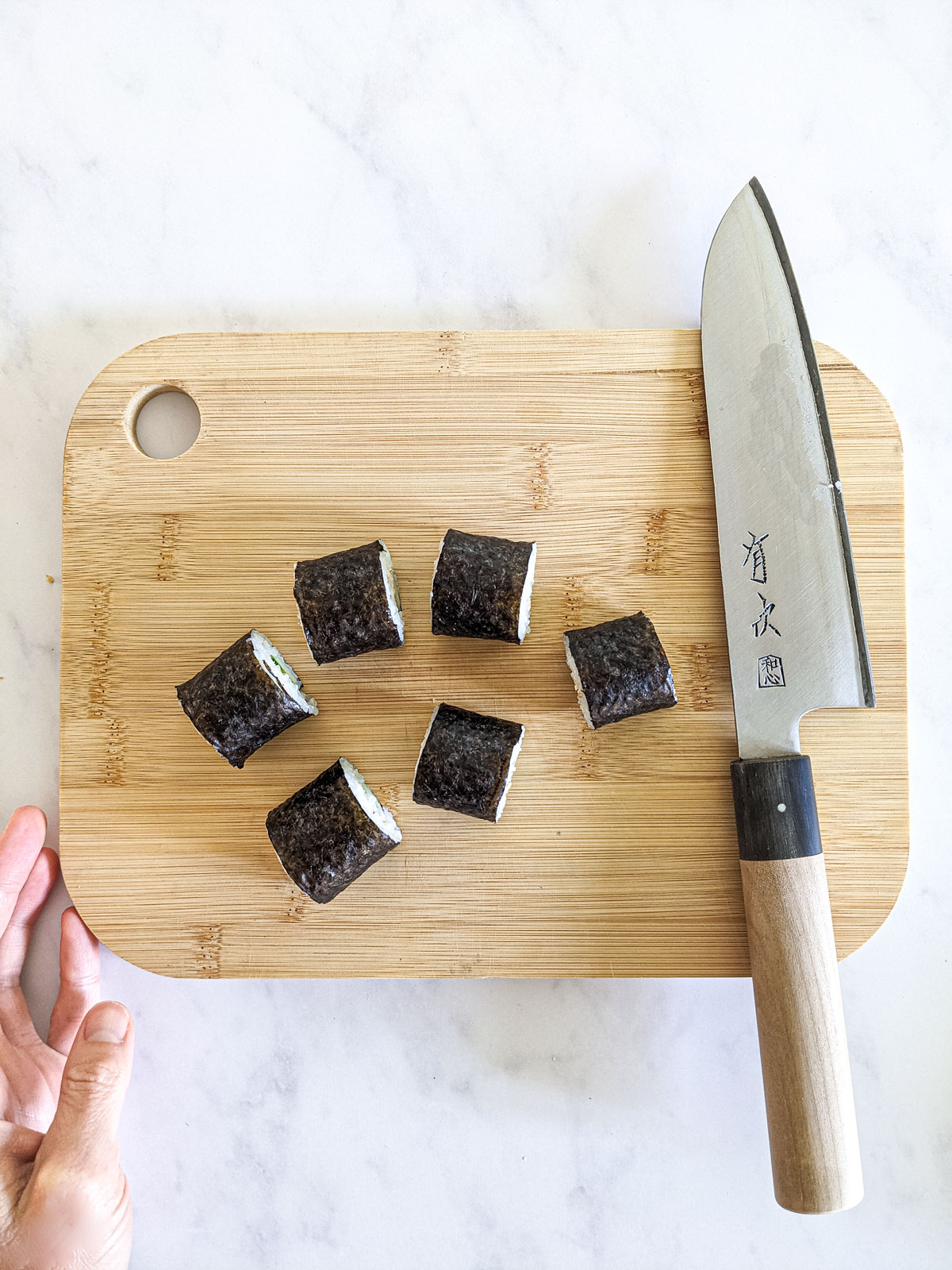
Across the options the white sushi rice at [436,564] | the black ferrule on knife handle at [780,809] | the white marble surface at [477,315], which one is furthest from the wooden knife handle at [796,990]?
the white sushi rice at [436,564]

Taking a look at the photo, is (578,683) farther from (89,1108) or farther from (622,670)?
(89,1108)

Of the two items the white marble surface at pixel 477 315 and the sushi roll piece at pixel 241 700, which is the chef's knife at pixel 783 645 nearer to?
the white marble surface at pixel 477 315

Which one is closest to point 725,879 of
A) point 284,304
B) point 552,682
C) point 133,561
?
point 552,682

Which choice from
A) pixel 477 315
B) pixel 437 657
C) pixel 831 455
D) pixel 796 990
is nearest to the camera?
pixel 796 990

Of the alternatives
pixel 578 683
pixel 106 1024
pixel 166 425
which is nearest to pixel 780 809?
pixel 578 683

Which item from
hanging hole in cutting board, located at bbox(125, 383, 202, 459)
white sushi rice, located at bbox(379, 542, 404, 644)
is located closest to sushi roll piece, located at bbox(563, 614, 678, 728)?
white sushi rice, located at bbox(379, 542, 404, 644)

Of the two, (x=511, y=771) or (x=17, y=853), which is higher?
(x=511, y=771)

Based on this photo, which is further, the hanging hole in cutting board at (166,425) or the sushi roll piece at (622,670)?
the hanging hole in cutting board at (166,425)
